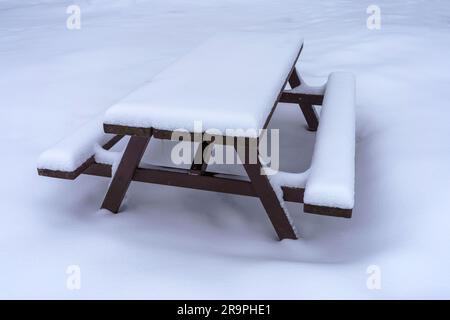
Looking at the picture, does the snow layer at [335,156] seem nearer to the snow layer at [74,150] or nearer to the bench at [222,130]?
the bench at [222,130]

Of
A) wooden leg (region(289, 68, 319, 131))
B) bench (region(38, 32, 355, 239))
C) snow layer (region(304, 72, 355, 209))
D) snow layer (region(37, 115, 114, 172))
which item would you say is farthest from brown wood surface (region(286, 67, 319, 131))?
snow layer (region(37, 115, 114, 172))

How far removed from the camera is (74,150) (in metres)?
1.59

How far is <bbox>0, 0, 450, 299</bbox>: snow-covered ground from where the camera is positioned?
134 centimetres

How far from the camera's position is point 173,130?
4.60 ft

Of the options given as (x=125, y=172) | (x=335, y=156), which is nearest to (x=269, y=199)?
(x=335, y=156)

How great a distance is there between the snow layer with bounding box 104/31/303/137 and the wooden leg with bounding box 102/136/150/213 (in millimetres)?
199

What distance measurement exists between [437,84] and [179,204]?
1.92 meters

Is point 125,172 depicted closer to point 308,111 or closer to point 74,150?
point 74,150

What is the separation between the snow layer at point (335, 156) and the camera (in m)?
1.35

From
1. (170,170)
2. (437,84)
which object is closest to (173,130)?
(170,170)

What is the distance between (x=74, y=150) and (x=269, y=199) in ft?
2.52

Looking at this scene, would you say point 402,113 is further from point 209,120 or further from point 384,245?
point 209,120

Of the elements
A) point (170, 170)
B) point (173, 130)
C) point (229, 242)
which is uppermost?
point (173, 130)

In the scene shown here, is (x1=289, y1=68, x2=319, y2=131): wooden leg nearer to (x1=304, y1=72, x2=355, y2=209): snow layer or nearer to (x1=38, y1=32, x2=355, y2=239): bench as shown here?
(x1=304, y1=72, x2=355, y2=209): snow layer
